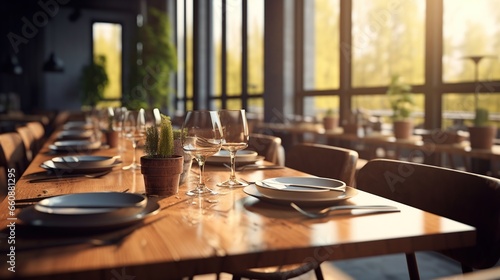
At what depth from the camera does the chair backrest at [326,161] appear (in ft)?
5.52

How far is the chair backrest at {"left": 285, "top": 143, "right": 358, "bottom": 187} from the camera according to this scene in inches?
66.3

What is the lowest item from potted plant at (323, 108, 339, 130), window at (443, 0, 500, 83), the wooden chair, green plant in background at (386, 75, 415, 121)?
the wooden chair

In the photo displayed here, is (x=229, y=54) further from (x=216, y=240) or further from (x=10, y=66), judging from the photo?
(x=216, y=240)

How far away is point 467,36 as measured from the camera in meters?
3.75

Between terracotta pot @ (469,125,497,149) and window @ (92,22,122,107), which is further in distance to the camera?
window @ (92,22,122,107)

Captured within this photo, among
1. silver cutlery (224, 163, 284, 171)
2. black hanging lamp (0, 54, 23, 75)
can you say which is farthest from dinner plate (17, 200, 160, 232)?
black hanging lamp (0, 54, 23, 75)

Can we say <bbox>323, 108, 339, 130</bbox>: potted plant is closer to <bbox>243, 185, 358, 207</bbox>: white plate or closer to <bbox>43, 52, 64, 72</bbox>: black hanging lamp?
<bbox>243, 185, 358, 207</bbox>: white plate

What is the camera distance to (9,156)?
7.49ft

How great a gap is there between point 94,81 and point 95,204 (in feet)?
33.8

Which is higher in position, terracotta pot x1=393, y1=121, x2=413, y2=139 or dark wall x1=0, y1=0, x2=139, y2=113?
dark wall x1=0, y1=0, x2=139, y2=113

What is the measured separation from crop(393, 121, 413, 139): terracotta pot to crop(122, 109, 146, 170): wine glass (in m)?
2.26

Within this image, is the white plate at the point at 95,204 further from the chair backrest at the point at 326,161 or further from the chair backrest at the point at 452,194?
the chair backrest at the point at 326,161

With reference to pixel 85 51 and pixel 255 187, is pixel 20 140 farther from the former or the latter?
pixel 85 51

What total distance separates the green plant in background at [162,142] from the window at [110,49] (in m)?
10.6
